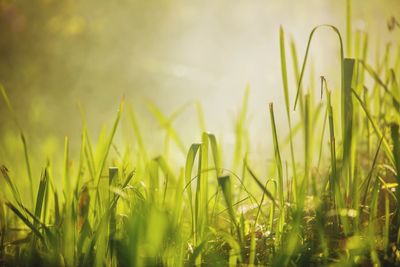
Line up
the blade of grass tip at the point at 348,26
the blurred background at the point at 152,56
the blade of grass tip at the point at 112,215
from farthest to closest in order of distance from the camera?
the blurred background at the point at 152,56, the blade of grass tip at the point at 348,26, the blade of grass tip at the point at 112,215

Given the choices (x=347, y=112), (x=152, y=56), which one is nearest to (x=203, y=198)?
(x=347, y=112)

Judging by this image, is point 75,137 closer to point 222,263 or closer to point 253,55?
point 222,263

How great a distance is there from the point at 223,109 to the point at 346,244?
381 centimetres

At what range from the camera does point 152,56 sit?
581cm

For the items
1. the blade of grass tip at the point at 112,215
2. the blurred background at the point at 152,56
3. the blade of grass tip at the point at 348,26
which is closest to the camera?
the blade of grass tip at the point at 112,215

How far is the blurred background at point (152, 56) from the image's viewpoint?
3314 millimetres

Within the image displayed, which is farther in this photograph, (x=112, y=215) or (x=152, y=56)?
(x=152, y=56)

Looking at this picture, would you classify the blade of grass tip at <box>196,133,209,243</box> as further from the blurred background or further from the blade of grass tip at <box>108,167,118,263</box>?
the blurred background

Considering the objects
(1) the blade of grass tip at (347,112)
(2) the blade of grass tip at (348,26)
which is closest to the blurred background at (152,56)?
(2) the blade of grass tip at (348,26)

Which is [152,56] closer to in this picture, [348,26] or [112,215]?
[348,26]

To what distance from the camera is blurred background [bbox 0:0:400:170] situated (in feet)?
10.9

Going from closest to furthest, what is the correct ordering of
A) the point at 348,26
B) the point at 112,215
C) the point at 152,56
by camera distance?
the point at 112,215 < the point at 348,26 < the point at 152,56

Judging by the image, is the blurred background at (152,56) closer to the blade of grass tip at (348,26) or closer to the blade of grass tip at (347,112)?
the blade of grass tip at (348,26)

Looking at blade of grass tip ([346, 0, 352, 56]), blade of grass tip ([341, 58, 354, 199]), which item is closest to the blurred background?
blade of grass tip ([346, 0, 352, 56])
